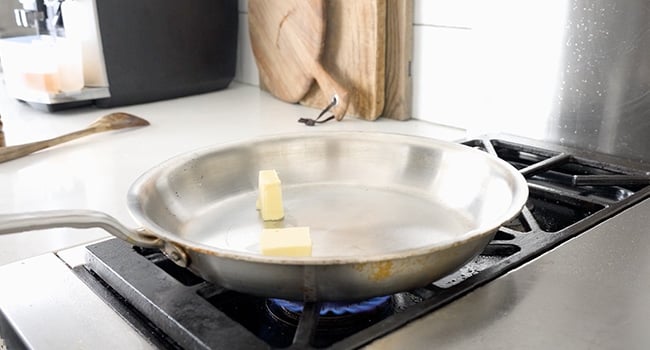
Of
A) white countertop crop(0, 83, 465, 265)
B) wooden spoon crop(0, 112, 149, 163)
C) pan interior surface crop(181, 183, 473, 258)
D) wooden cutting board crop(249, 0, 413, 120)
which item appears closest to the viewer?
pan interior surface crop(181, 183, 473, 258)

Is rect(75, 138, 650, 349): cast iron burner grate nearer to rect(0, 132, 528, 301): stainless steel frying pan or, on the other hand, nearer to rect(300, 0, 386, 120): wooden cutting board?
rect(0, 132, 528, 301): stainless steel frying pan

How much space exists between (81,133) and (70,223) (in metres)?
0.63

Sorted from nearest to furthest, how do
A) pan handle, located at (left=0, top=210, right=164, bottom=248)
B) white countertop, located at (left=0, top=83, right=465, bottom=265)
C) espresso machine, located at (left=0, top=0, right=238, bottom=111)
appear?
pan handle, located at (left=0, top=210, right=164, bottom=248), white countertop, located at (left=0, top=83, right=465, bottom=265), espresso machine, located at (left=0, top=0, right=238, bottom=111)

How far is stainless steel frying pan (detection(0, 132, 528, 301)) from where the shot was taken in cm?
36

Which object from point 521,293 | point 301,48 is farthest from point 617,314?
point 301,48

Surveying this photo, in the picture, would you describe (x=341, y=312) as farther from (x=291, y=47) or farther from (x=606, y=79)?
(x=291, y=47)

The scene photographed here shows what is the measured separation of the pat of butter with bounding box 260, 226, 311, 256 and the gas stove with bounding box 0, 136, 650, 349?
0.11 feet

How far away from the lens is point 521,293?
16.3 inches

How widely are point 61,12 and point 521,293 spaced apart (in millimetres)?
983

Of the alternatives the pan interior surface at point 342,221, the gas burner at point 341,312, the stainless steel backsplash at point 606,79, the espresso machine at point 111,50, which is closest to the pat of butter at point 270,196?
the pan interior surface at point 342,221

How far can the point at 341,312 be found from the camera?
0.41 meters

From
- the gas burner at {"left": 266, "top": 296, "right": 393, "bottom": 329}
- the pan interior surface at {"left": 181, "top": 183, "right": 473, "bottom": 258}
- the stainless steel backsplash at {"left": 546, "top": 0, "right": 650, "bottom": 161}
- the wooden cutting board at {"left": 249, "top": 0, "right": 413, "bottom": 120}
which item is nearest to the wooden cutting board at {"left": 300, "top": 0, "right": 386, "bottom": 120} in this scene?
the wooden cutting board at {"left": 249, "top": 0, "right": 413, "bottom": 120}

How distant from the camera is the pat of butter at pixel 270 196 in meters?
0.51

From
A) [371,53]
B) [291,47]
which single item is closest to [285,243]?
[371,53]
